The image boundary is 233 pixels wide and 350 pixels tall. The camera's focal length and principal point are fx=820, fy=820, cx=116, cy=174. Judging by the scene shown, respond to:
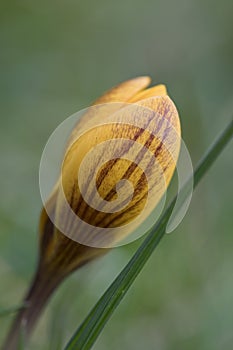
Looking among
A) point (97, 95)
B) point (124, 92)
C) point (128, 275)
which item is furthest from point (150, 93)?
point (97, 95)

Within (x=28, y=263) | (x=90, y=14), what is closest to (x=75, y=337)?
(x=28, y=263)

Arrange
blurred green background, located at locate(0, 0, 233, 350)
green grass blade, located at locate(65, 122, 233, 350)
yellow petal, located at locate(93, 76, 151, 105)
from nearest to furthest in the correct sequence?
green grass blade, located at locate(65, 122, 233, 350) → yellow petal, located at locate(93, 76, 151, 105) → blurred green background, located at locate(0, 0, 233, 350)

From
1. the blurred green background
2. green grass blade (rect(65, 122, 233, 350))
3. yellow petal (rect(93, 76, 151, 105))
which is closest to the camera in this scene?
green grass blade (rect(65, 122, 233, 350))

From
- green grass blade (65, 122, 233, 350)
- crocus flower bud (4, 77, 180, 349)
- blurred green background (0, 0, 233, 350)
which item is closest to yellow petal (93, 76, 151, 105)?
crocus flower bud (4, 77, 180, 349)

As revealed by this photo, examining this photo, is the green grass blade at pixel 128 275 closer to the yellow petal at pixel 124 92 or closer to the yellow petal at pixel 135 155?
the yellow petal at pixel 135 155

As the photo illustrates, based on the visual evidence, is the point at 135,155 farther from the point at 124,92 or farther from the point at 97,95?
the point at 97,95

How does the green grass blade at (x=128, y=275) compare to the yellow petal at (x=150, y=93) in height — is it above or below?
below

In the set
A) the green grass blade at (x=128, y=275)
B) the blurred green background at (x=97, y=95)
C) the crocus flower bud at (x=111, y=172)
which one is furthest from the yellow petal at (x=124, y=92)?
the blurred green background at (x=97, y=95)

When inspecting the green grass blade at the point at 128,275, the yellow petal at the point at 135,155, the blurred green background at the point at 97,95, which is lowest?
the blurred green background at the point at 97,95

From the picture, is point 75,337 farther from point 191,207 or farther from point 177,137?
point 191,207

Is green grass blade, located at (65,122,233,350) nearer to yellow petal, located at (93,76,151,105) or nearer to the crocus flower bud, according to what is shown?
the crocus flower bud
